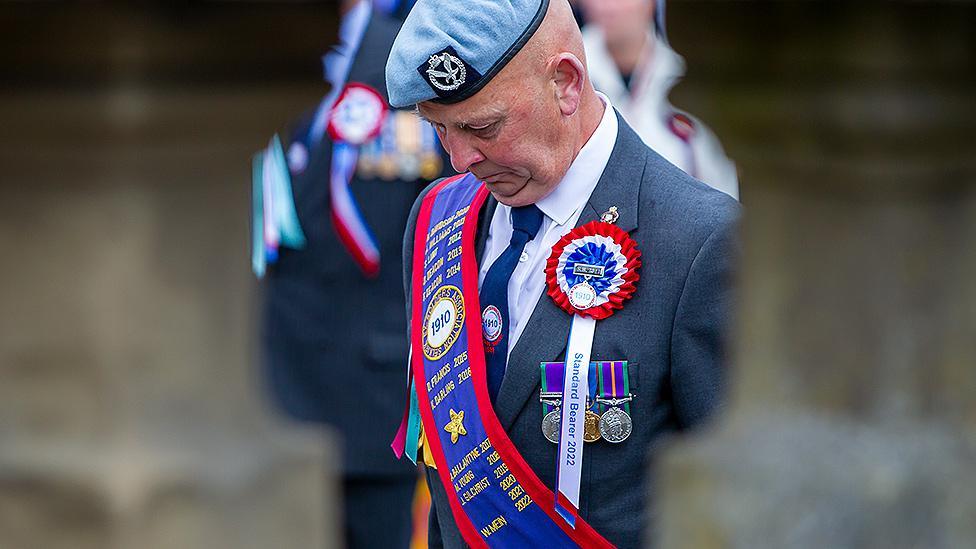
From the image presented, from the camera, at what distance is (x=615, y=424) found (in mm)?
1906

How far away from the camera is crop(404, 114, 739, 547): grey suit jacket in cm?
188

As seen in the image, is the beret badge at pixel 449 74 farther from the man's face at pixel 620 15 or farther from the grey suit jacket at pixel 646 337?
the man's face at pixel 620 15

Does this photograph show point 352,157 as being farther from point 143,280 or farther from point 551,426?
point 143,280

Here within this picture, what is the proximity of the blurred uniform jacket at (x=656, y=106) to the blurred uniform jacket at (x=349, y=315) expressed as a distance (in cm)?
46

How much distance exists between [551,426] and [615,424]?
7cm

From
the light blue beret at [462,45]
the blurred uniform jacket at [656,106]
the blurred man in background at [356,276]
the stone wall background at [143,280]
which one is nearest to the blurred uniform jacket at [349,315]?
the blurred man in background at [356,276]

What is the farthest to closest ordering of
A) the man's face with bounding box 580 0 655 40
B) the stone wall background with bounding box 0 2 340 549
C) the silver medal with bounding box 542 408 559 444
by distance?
the stone wall background with bounding box 0 2 340 549
the man's face with bounding box 580 0 655 40
the silver medal with bounding box 542 408 559 444

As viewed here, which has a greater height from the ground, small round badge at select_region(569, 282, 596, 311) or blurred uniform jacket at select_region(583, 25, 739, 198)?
blurred uniform jacket at select_region(583, 25, 739, 198)

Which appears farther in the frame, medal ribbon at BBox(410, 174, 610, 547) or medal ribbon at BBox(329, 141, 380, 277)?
medal ribbon at BBox(329, 141, 380, 277)

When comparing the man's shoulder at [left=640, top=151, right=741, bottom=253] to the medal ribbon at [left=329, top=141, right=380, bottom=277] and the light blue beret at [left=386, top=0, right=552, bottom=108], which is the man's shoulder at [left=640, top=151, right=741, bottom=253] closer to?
the light blue beret at [left=386, top=0, right=552, bottom=108]

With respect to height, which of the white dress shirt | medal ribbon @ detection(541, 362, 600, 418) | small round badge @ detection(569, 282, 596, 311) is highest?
the white dress shirt

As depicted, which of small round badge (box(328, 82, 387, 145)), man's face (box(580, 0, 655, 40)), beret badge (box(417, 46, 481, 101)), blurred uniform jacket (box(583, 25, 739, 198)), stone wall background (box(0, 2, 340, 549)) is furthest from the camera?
stone wall background (box(0, 2, 340, 549))

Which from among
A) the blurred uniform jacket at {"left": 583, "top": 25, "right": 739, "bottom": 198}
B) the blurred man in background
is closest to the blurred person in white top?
the blurred uniform jacket at {"left": 583, "top": 25, "right": 739, "bottom": 198}

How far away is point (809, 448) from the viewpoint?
3.91 metres
